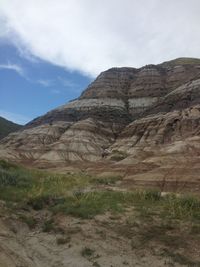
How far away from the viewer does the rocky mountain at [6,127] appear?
155650 millimetres

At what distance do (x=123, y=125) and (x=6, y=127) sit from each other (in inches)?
3083

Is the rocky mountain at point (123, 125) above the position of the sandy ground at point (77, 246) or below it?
above

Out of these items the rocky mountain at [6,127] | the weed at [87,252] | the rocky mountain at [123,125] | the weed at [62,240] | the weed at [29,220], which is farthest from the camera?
the rocky mountain at [6,127]

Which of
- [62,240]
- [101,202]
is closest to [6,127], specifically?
[101,202]

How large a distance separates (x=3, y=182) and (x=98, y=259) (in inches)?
584

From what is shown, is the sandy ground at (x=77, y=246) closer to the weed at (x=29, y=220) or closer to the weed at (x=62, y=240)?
the weed at (x=62, y=240)

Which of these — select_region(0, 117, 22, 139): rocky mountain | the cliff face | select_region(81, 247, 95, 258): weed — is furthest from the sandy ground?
select_region(0, 117, 22, 139): rocky mountain

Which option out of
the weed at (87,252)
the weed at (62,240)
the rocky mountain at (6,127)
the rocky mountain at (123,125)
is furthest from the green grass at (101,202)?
the rocky mountain at (6,127)

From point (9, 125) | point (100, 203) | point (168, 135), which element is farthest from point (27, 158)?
point (9, 125)

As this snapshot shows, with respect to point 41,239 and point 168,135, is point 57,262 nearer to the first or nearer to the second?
point 41,239

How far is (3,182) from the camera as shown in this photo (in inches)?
1085

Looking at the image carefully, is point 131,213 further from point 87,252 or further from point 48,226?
point 87,252

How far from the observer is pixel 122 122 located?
102 meters

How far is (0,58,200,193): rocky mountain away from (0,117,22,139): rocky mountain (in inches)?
1694
